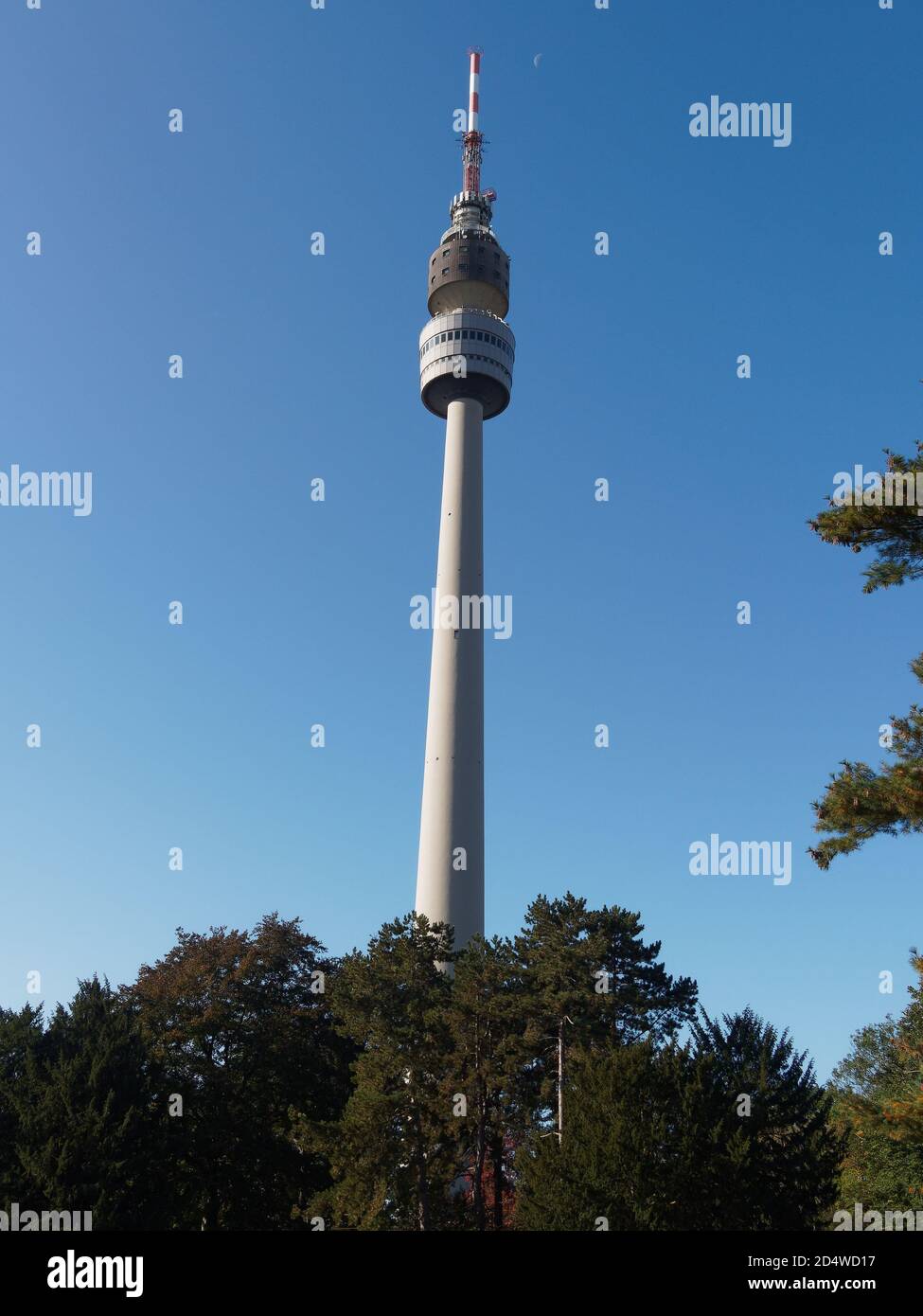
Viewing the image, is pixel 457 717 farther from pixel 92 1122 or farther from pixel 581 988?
pixel 92 1122

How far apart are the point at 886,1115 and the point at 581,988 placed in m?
27.6

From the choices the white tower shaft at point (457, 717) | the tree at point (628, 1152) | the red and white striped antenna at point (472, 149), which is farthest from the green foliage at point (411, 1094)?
the red and white striped antenna at point (472, 149)

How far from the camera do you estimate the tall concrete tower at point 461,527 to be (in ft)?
280

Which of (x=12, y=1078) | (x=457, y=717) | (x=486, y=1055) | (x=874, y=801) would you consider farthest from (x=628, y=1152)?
(x=457, y=717)

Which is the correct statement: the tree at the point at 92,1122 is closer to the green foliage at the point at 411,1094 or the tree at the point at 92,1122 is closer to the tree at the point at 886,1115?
the green foliage at the point at 411,1094

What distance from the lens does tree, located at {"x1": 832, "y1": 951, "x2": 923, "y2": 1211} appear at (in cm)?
2406

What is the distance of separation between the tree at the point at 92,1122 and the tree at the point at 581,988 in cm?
1861

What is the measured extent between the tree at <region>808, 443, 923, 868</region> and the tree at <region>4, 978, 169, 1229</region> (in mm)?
36419

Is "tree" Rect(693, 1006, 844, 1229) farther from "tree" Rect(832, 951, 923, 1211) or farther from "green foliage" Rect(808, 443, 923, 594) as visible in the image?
"green foliage" Rect(808, 443, 923, 594)

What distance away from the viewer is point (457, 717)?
3568 inches

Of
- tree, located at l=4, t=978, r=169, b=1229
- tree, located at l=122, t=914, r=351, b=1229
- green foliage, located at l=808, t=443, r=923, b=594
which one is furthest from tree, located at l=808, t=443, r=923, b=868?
tree, located at l=122, t=914, r=351, b=1229
